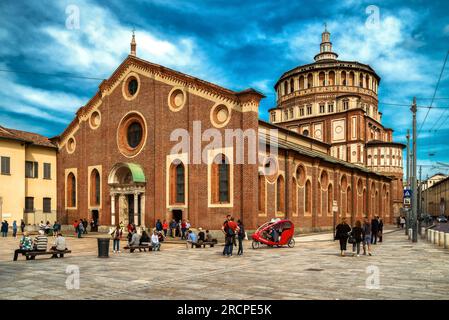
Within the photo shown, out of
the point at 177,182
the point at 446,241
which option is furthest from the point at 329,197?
the point at 446,241

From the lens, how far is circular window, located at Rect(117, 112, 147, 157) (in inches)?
1373

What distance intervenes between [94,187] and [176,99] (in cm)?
1207

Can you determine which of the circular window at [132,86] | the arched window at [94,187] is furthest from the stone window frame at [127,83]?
the arched window at [94,187]

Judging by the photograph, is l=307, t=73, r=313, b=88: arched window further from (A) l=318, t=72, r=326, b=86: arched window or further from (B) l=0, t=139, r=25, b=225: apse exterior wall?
(B) l=0, t=139, r=25, b=225: apse exterior wall

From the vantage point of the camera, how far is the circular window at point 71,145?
1601 inches

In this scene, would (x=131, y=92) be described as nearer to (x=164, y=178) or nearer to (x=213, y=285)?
(x=164, y=178)

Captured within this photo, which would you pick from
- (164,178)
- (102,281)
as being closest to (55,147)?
(164,178)

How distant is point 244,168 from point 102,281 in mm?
17350

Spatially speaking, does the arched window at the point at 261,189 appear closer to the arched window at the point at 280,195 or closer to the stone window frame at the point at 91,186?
the arched window at the point at 280,195

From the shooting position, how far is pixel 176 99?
3272 centimetres

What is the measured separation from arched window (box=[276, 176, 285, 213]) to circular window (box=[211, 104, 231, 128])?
689cm

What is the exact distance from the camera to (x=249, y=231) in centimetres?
2802

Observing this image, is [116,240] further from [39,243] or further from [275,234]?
[275,234]

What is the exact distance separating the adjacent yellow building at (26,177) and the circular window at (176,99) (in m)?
15.8
